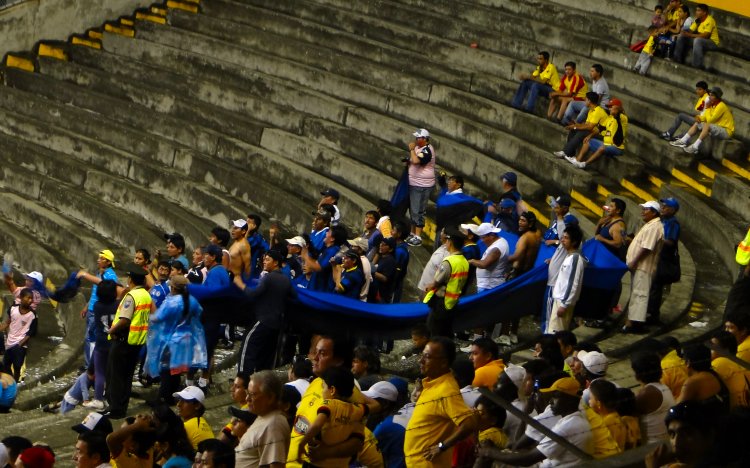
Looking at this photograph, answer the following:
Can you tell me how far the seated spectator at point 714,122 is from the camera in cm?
2048

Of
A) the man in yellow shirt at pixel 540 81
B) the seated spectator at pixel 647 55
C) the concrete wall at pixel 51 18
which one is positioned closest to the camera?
the man in yellow shirt at pixel 540 81

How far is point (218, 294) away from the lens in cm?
1477

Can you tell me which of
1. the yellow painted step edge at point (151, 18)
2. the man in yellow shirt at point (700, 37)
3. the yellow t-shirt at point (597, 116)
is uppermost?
the man in yellow shirt at point (700, 37)

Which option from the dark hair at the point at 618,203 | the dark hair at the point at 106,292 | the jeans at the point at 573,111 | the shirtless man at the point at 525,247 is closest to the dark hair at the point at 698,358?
the shirtless man at the point at 525,247

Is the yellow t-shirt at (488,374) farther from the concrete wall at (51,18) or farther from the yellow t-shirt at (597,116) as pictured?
the concrete wall at (51,18)

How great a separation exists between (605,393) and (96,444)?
342 cm

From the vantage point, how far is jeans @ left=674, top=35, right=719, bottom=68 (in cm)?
2288

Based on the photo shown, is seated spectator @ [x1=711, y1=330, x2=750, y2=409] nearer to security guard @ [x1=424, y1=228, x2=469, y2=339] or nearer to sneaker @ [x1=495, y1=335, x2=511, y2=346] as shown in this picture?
security guard @ [x1=424, y1=228, x2=469, y2=339]

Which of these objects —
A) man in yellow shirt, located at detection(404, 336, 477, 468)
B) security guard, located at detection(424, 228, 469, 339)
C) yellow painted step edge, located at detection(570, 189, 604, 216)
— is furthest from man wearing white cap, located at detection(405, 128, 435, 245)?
man in yellow shirt, located at detection(404, 336, 477, 468)

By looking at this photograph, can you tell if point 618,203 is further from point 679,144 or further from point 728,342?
point 679,144

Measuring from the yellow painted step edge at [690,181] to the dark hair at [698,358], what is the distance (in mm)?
9420

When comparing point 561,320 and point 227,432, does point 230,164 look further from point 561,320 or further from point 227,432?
point 227,432

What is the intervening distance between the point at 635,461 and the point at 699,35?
15.1 metres

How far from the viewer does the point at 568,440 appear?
949 cm
